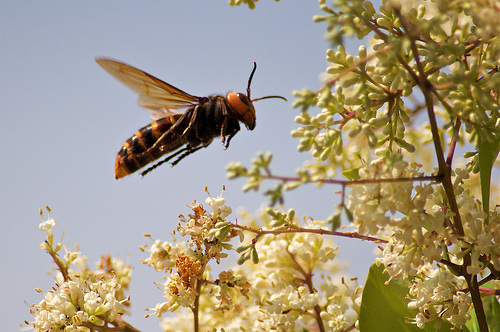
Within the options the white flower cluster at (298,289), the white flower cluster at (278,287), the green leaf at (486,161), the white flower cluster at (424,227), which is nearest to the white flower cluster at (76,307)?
the white flower cluster at (278,287)

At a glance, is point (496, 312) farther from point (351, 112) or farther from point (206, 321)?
point (206, 321)

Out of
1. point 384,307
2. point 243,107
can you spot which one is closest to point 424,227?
point 384,307

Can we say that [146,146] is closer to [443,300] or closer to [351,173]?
[351,173]

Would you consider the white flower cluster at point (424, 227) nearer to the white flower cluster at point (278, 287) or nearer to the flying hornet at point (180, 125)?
the white flower cluster at point (278, 287)

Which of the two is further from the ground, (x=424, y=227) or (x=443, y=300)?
(x=424, y=227)

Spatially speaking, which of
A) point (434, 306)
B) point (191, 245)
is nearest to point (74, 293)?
point (191, 245)

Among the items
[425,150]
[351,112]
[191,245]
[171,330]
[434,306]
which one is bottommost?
[434,306]
